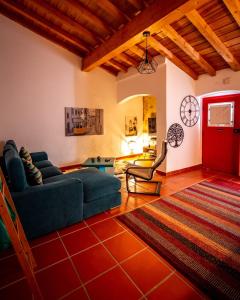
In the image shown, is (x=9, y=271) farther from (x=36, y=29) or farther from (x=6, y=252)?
(x=36, y=29)

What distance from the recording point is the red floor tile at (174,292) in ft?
4.72

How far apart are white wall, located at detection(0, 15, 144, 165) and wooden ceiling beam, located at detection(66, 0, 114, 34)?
1.63 meters

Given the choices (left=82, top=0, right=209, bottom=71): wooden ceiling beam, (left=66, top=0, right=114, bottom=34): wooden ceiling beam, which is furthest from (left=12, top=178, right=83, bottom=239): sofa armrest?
(left=66, top=0, right=114, bottom=34): wooden ceiling beam

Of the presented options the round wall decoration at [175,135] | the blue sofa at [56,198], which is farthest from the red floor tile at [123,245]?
the round wall decoration at [175,135]

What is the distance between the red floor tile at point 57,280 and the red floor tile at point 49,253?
92 mm

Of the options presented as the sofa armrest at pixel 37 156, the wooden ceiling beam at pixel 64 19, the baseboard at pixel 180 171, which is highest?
the wooden ceiling beam at pixel 64 19

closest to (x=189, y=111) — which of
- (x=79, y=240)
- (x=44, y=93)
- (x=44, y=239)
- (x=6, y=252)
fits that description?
(x=44, y=93)

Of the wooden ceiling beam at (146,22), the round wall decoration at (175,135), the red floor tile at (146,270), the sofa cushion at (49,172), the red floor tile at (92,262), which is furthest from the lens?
the round wall decoration at (175,135)

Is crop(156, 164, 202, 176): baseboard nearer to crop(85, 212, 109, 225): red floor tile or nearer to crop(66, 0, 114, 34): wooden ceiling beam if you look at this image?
crop(85, 212, 109, 225): red floor tile

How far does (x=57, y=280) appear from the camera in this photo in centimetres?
161

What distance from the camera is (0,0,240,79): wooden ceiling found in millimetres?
2791

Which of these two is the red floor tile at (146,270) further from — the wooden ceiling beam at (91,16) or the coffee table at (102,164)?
the wooden ceiling beam at (91,16)

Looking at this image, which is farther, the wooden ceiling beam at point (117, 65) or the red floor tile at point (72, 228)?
the wooden ceiling beam at point (117, 65)

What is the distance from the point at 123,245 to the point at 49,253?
2.67 feet
